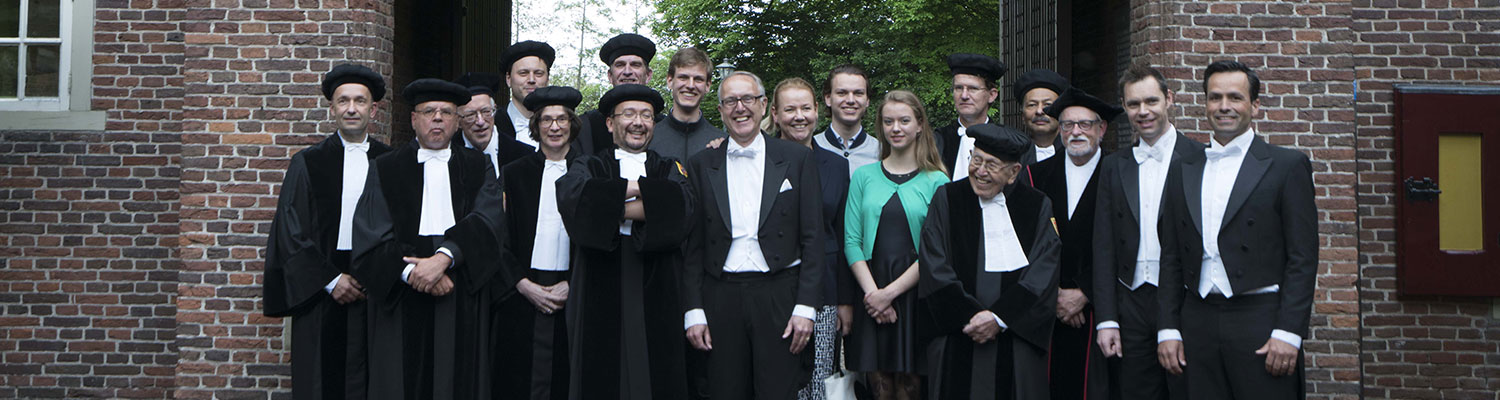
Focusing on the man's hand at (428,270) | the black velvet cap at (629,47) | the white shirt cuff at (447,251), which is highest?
the black velvet cap at (629,47)

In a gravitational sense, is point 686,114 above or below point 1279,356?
above

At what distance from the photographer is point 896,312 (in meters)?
4.82

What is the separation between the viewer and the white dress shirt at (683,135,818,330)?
181 inches

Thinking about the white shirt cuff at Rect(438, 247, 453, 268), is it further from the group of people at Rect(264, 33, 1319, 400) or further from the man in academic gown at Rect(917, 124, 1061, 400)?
the man in academic gown at Rect(917, 124, 1061, 400)

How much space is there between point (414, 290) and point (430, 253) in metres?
0.18


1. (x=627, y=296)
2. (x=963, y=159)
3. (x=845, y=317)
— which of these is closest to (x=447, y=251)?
(x=627, y=296)

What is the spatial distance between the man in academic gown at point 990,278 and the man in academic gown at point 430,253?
6.08ft

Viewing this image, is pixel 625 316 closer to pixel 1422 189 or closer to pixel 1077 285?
pixel 1077 285

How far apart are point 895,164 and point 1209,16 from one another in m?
2.43

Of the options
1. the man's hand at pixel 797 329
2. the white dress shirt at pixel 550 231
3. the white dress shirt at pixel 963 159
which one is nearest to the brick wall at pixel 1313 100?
the white dress shirt at pixel 963 159

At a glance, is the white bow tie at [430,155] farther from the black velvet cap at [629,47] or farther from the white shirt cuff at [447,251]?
the black velvet cap at [629,47]

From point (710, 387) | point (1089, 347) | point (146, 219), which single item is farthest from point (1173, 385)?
point (146, 219)

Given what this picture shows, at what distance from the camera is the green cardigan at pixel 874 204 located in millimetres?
4812

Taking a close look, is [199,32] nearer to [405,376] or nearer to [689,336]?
[405,376]
